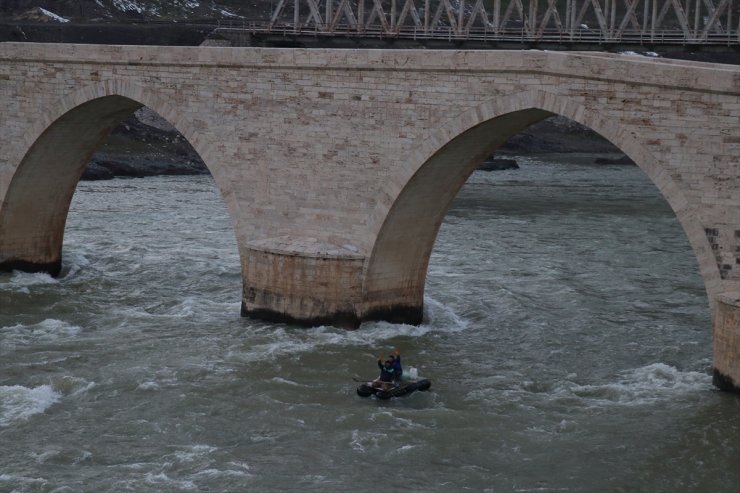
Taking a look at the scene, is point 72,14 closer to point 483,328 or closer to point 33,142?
point 33,142

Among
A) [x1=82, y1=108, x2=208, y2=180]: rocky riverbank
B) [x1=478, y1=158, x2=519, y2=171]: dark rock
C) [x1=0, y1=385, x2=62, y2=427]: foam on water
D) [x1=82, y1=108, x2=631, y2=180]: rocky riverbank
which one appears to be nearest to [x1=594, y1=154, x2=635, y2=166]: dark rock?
[x1=82, y1=108, x2=631, y2=180]: rocky riverbank

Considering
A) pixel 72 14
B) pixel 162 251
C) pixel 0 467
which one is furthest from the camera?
pixel 72 14

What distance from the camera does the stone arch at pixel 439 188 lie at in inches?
773

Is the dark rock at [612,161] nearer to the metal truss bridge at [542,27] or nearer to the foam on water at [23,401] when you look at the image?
the metal truss bridge at [542,27]

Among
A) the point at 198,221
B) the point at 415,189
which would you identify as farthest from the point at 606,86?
the point at 198,221

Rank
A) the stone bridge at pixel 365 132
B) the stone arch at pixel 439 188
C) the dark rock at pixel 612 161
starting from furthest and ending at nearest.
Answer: the dark rock at pixel 612 161 → the stone arch at pixel 439 188 → the stone bridge at pixel 365 132

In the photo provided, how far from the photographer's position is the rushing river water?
55.6 feet

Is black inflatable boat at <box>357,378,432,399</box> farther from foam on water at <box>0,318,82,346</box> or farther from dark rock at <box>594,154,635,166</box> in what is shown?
dark rock at <box>594,154,635,166</box>

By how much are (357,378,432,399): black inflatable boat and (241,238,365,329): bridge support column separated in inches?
150

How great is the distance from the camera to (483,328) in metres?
24.6

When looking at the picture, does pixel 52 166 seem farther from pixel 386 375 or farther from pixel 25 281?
pixel 386 375

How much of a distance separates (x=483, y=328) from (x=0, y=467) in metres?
10.6

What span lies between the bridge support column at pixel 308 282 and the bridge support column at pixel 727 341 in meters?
7.18

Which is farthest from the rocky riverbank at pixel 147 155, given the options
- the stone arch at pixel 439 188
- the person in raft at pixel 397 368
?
the person in raft at pixel 397 368
